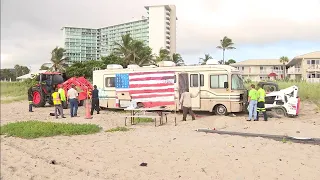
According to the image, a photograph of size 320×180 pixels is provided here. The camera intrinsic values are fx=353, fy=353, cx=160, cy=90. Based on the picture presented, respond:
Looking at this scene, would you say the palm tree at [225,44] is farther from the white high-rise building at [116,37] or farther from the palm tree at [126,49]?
the palm tree at [126,49]

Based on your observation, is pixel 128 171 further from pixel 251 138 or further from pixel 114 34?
pixel 114 34

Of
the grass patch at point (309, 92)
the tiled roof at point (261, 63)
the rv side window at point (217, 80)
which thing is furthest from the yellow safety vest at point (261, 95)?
the tiled roof at point (261, 63)

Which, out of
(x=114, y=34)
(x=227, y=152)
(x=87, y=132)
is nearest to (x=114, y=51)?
(x=114, y=34)

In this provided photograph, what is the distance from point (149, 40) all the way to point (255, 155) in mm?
52229

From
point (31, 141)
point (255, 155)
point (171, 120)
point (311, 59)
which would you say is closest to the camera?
point (255, 155)

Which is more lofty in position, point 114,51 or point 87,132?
point 114,51

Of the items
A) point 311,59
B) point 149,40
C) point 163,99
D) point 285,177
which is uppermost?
point 149,40

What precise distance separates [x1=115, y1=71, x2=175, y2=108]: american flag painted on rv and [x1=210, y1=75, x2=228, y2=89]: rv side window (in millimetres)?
2013

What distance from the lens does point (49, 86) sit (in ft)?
71.1

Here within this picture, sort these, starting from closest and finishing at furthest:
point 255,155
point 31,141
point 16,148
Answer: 1. point 255,155
2. point 16,148
3. point 31,141

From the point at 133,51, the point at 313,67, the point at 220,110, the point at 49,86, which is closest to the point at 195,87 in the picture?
the point at 220,110

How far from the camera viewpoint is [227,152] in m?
8.13

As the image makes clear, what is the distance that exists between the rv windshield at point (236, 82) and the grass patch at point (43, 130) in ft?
Result: 21.5

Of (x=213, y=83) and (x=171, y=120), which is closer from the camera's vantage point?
(x=171, y=120)
